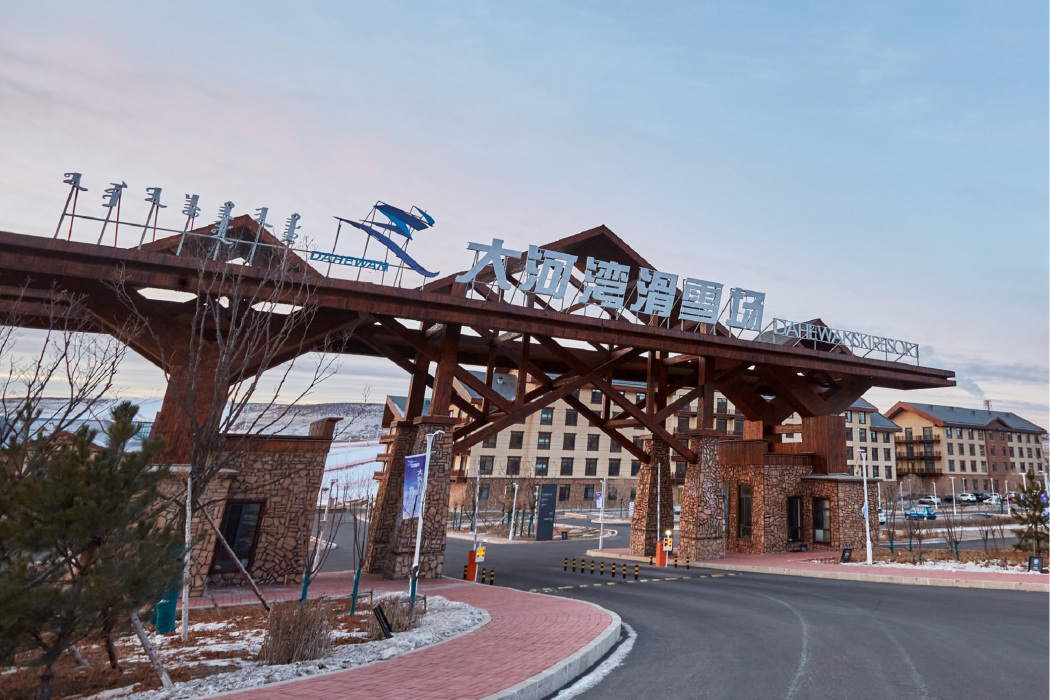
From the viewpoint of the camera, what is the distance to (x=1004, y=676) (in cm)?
878

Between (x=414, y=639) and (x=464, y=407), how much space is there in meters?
14.6

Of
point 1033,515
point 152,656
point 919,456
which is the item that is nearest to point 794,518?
point 1033,515

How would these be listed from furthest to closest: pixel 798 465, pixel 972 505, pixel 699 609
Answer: pixel 972 505 → pixel 798 465 → pixel 699 609

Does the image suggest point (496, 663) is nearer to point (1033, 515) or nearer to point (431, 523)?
point (431, 523)

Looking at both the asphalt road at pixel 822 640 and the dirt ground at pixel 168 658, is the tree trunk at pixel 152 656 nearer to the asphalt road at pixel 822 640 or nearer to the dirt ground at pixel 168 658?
the dirt ground at pixel 168 658

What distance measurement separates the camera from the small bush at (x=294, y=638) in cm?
859

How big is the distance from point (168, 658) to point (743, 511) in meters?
27.0

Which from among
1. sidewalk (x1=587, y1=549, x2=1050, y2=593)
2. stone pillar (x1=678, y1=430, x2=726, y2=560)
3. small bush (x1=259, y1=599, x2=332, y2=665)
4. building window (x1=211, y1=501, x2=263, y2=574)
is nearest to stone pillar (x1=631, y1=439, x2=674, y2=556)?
sidewalk (x1=587, y1=549, x2=1050, y2=593)

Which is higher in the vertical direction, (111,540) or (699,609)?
(111,540)

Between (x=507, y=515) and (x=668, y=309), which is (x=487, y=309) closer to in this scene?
(x=668, y=309)

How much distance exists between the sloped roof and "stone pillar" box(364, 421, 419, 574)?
90974 millimetres

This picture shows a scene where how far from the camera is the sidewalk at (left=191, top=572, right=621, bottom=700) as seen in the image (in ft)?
23.8

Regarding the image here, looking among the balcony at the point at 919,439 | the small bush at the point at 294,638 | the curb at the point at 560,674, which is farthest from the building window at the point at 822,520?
the balcony at the point at 919,439

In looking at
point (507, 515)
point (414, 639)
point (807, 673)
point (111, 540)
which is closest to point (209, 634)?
point (414, 639)
